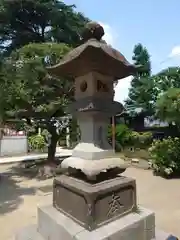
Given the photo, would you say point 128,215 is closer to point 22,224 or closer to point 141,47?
point 22,224

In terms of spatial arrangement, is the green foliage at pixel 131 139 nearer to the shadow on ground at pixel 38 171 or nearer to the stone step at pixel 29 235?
the shadow on ground at pixel 38 171

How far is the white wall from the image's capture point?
47.8ft

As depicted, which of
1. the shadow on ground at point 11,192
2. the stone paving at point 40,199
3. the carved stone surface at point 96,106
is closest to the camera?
the carved stone surface at point 96,106

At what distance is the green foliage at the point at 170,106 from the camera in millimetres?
7972

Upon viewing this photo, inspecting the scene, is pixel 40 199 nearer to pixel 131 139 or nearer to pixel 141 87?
pixel 131 139

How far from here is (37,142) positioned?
51.3ft

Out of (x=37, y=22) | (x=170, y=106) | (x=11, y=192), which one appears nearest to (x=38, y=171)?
(x=11, y=192)

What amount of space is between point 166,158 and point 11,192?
18.2 ft

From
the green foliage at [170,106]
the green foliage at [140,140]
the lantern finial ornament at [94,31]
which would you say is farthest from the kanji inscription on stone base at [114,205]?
the green foliage at [140,140]

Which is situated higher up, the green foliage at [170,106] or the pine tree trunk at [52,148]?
the green foliage at [170,106]

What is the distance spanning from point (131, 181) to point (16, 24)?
14.3 meters

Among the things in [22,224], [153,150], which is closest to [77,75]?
[22,224]

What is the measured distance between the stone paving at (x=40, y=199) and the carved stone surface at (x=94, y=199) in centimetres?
127

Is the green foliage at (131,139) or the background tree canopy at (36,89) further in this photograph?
the green foliage at (131,139)
